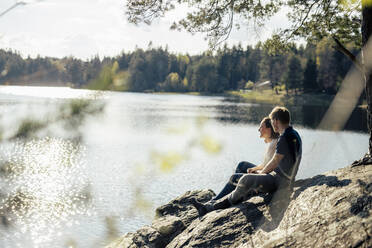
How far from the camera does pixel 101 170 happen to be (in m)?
18.8

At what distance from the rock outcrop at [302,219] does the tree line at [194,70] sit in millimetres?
2679

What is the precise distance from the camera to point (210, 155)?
22.8m

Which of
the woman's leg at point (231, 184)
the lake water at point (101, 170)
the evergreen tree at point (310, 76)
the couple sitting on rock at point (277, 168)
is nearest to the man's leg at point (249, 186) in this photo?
the couple sitting on rock at point (277, 168)

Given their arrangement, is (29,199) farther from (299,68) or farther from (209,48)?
(299,68)

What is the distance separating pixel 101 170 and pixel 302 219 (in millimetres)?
15421

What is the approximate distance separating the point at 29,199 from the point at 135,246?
834 cm

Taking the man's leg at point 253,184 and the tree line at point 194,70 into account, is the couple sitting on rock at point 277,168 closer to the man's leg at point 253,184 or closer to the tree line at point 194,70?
the man's leg at point 253,184

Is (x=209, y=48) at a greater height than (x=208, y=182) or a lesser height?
greater

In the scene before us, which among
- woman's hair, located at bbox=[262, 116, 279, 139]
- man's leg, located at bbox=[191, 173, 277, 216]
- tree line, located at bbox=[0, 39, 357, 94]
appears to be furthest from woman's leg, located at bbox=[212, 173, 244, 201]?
tree line, located at bbox=[0, 39, 357, 94]

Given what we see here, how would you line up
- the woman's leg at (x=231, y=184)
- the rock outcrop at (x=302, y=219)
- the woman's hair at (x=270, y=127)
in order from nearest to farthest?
the rock outcrop at (x=302, y=219) → the woman's leg at (x=231, y=184) → the woman's hair at (x=270, y=127)

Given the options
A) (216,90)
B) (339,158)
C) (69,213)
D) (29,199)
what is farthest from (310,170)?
(216,90)

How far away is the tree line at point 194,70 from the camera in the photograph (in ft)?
5.73

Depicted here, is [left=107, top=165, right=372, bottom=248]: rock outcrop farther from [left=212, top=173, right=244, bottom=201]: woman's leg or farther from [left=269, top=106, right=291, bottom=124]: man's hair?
[left=269, top=106, right=291, bottom=124]: man's hair

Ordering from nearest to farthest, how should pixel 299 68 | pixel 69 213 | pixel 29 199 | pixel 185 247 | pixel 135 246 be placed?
pixel 185 247, pixel 135 246, pixel 69 213, pixel 29 199, pixel 299 68
